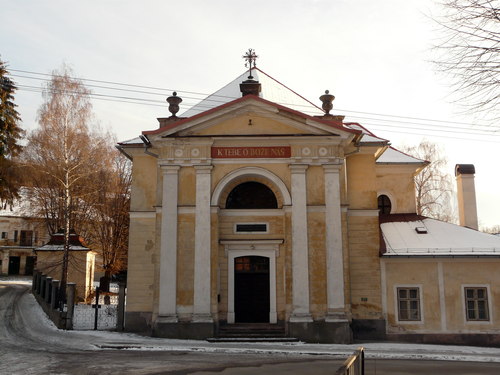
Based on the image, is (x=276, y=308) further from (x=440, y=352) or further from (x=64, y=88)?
(x=64, y=88)

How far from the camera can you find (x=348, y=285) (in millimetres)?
16062

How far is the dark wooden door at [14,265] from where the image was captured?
46.0m

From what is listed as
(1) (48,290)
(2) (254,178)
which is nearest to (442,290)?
(2) (254,178)

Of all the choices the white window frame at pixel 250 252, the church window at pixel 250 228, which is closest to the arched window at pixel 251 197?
the church window at pixel 250 228

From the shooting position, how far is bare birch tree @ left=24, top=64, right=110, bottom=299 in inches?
977

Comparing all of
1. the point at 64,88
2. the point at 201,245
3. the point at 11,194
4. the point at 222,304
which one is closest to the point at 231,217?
the point at 201,245

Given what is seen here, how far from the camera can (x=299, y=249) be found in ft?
52.9

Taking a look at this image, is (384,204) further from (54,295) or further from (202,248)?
(54,295)

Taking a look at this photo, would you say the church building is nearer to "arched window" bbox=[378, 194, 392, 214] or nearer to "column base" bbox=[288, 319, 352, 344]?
"column base" bbox=[288, 319, 352, 344]

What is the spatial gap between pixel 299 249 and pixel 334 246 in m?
1.27

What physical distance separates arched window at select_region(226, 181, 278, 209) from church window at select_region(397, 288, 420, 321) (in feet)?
19.4

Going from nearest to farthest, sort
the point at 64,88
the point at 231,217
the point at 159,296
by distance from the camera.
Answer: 1. the point at 159,296
2. the point at 231,217
3. the point at 64,88

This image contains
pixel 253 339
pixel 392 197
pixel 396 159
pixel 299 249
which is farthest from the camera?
pixel 396 159

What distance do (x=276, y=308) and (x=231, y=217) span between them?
12.4 ft
